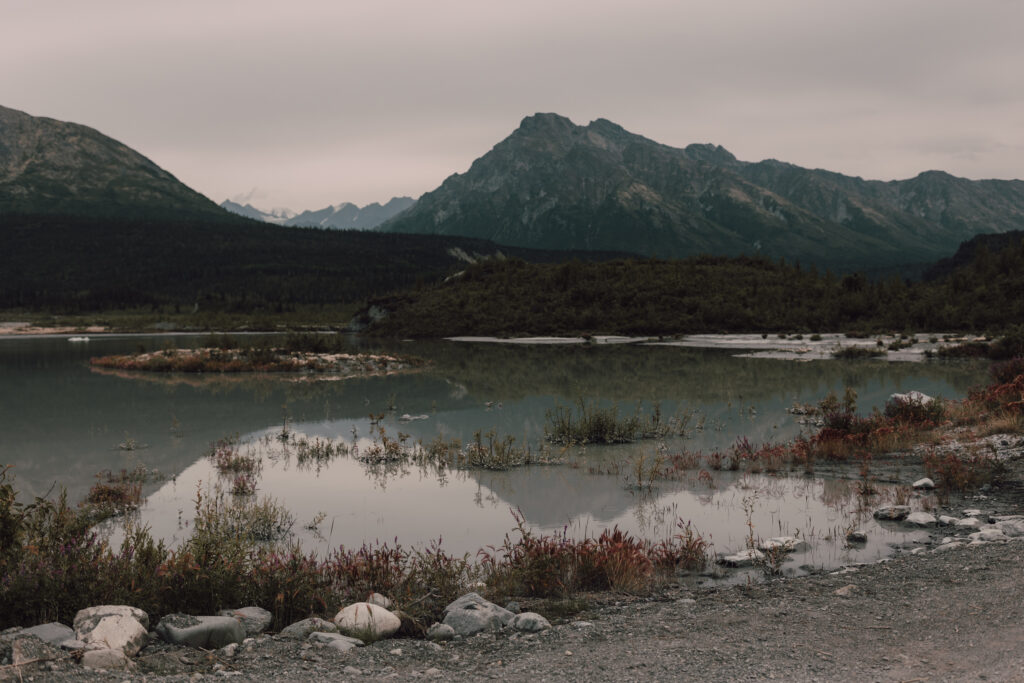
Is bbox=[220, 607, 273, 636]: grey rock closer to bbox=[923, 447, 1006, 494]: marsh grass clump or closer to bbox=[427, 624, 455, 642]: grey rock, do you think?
bbox=[427, 624, 455, 642]: grey rock

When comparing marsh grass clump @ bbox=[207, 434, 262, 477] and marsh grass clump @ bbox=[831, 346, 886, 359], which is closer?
marsh grass clump @ bbox=[207, 434, 262, 477]

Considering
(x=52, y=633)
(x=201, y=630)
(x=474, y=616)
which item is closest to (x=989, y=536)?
(x=474, y=616)

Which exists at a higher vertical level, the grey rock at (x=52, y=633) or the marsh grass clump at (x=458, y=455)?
the grey rock at (x=52, y=633)

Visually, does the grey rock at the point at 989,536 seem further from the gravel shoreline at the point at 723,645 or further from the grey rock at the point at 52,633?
the grey rock at the point at 52,633

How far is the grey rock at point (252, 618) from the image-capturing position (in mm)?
7004

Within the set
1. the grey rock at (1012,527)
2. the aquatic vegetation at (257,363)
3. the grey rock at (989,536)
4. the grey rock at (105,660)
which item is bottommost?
the aquatic vegetation at (257,363)

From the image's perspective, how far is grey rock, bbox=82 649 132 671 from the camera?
5.91 metres

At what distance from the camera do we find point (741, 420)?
71.4ft

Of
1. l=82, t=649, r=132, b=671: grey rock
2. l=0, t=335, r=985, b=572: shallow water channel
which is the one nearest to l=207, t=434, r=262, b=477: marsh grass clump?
l=0, t=335, r=985, b=572: shallow water channel

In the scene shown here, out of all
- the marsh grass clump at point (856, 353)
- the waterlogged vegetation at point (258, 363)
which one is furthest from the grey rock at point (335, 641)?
the marsh grass clump at point (856, 353)

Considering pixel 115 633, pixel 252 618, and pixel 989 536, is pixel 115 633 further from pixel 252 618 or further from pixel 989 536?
pixel 989 536

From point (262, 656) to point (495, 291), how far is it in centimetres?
9205

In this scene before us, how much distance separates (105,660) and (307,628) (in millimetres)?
1739

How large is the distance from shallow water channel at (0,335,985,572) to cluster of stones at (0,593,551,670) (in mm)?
3023
